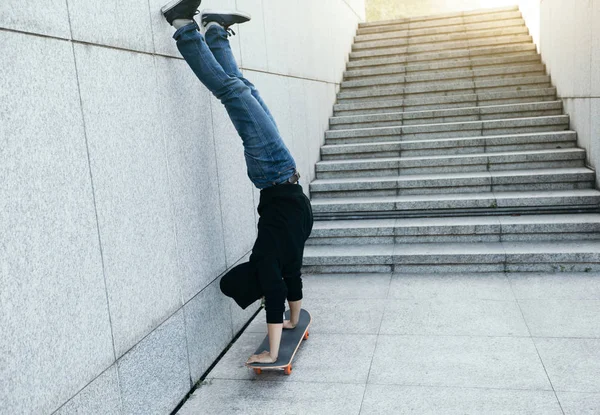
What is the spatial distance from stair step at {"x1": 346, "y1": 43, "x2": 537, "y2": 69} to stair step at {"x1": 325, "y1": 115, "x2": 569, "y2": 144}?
7.07 feet

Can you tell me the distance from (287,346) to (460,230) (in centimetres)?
285

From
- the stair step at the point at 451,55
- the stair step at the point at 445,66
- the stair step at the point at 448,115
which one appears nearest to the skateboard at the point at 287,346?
the stair step at the point at 448,115

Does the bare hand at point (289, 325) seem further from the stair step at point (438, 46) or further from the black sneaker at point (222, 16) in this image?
the stair step at point (438, 46)

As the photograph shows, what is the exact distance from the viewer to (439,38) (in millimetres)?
10375

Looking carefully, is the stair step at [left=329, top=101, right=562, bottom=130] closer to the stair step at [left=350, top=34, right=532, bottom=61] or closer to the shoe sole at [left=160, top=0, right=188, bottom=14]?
the stair step at [left=350, top=34, right=532, bottom=61]

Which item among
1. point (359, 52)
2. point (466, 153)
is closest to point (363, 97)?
point (359, 52)

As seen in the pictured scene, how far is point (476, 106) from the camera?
8352 mm

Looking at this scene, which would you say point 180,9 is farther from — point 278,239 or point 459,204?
point 459,204

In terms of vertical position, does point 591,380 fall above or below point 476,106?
below

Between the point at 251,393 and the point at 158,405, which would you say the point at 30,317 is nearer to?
the point at 158,405

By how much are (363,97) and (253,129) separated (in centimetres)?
591

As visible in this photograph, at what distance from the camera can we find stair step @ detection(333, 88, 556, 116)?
818cm

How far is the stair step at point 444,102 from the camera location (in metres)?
8.18

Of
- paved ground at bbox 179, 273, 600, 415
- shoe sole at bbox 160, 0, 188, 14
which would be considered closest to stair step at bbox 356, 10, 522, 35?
paved ground at bbox 179, 273, 600, 415
